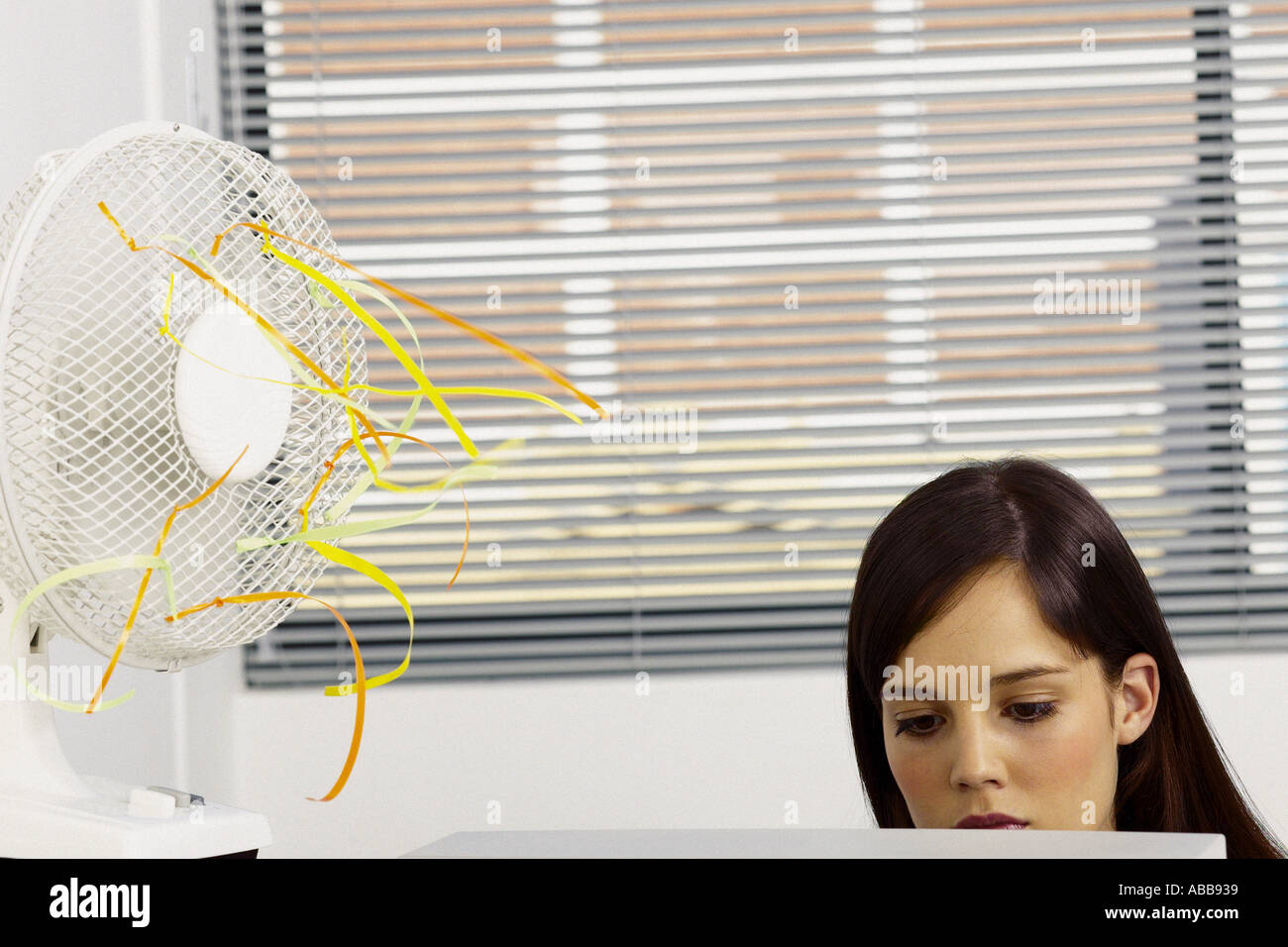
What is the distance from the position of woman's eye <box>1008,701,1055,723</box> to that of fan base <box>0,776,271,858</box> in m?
0.62

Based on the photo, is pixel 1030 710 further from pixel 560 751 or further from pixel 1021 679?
pixel 560 751

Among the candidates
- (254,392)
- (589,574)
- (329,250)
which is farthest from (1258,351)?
(254,392)

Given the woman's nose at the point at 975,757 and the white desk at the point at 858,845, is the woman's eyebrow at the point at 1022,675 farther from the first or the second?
the white desk at the point at 858,845

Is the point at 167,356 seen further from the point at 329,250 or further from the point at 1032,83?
the point at 1032,83

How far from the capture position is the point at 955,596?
38.8 inches

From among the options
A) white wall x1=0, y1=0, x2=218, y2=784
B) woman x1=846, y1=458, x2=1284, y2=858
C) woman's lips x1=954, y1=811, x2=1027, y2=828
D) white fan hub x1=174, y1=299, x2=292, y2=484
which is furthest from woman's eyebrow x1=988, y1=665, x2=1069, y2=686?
white wall x1=0, y1=0, x2=218, y2=784

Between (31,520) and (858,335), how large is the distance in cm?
138

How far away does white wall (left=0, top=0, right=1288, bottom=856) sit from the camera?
64.2 inches

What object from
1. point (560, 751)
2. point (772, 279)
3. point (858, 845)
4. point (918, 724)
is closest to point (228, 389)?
point (858, 845)

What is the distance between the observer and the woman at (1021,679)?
0.91 metres

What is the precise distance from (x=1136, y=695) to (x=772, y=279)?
924mm

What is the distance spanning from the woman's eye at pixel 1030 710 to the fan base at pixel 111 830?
62 cm

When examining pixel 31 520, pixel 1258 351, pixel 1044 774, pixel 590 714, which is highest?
pixel 1258 351

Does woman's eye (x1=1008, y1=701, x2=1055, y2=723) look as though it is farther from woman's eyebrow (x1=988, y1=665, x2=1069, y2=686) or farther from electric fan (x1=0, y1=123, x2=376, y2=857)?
electric fan (x1=0, y1=123, x2=376, y2=857)
